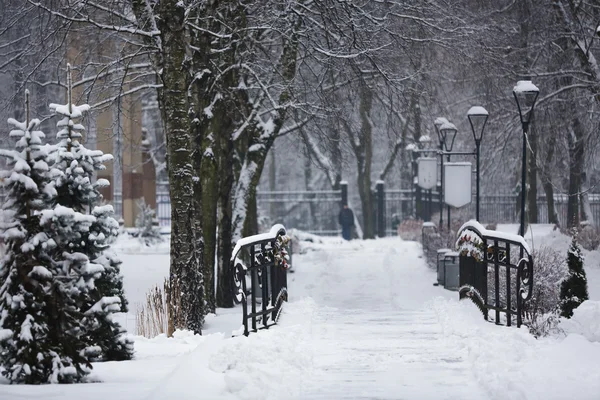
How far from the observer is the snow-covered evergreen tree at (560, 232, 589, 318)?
12227 millimetres

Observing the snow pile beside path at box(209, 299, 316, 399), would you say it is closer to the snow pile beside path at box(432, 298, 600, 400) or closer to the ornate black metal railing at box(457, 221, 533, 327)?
the snow pile beside path at box(432, 298, 600, 400)

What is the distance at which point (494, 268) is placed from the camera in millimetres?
12234

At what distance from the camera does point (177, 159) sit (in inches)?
511

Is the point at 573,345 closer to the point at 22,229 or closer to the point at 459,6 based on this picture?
the point at 22,229

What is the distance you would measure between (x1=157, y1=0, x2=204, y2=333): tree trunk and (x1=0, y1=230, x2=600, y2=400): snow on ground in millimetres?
1132

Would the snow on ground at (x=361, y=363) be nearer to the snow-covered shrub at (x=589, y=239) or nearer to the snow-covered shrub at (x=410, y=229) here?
the snow-covered shrub at (x=589, y=239)

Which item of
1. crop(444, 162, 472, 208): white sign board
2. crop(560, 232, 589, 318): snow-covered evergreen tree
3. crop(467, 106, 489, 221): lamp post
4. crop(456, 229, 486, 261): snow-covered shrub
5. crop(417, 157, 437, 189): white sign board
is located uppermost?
crop(467, 106, 489, 221): lamp post

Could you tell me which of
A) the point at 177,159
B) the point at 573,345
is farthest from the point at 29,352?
the point at 177,159

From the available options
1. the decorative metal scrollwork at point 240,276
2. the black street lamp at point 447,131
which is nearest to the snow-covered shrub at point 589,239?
the black street lamp at point 447,131

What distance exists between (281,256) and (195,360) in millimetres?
4542

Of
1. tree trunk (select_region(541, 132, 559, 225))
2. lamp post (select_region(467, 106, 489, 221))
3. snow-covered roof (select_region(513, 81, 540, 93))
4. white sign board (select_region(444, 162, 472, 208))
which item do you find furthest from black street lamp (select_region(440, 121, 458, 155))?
snow-covered roof (select_region(513, 81, 540, 93))

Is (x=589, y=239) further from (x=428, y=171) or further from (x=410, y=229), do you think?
(x=410, y=229)

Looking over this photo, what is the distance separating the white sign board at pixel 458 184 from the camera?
68.4ft

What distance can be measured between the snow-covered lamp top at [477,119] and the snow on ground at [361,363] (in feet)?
20.1
